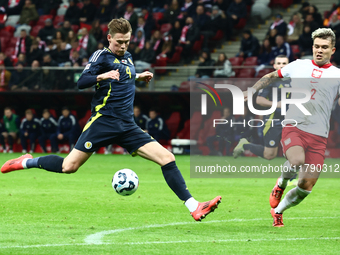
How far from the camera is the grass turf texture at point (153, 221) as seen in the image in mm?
5066

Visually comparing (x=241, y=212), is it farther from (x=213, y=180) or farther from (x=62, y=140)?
(x=62, y=140)

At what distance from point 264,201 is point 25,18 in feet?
58.9

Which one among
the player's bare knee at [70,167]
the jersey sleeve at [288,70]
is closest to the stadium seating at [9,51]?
the player's bare knee at [70,167]

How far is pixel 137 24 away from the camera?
Result: 20.3 m

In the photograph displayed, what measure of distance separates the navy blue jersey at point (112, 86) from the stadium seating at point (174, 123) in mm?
12603

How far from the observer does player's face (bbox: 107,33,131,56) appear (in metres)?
5.89

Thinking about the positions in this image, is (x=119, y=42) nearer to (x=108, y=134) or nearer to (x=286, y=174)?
(x=108, y=134)

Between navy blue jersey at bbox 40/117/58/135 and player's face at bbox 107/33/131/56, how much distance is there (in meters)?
13.4

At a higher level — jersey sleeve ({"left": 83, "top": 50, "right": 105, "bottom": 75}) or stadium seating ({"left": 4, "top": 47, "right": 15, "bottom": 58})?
jersey sleeve ({"left": 83, "top": 50, "right": 105, "bottom": 75})

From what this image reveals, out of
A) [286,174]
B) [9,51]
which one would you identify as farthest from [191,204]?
[9,51]

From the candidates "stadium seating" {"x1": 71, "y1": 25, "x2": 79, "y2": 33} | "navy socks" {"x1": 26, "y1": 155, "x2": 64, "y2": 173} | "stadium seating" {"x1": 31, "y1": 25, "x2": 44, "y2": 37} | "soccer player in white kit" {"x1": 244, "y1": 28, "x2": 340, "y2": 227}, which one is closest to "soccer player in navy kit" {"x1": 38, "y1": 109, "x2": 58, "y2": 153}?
"stadium seating" {"x1": 71, "y1": 25, "x2": 79, "y2": 33}

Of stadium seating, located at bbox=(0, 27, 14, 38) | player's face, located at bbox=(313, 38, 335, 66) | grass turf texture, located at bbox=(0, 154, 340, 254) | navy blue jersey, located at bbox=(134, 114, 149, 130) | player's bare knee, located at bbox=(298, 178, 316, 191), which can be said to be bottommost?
navy blue jersey, located at bbox=(134, 114, 149, 130)

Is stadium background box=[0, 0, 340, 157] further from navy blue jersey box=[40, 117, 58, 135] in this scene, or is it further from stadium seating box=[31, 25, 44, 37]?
navy blue jersey box=[40, 117, 58, 135]

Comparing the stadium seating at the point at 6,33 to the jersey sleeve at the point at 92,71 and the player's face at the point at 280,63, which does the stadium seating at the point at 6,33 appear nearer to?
the player's face at the point at 280,63
